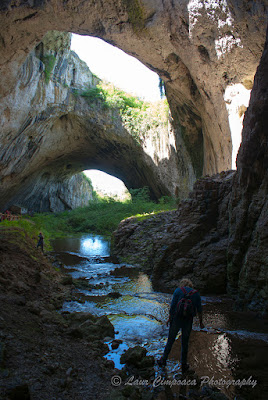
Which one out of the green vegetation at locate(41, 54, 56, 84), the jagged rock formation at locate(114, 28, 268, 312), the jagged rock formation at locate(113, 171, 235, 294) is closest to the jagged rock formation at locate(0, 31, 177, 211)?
the green vegetation at locate(41, 54, 56, 84)

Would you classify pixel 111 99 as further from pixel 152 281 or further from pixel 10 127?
pixel 152 281

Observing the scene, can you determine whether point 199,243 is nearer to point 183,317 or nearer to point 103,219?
point 183,317

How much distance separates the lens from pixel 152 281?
762 cm

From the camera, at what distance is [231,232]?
20.6 ft

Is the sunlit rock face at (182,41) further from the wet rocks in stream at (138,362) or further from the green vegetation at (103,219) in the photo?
the wet rocks in stream at (138,362)

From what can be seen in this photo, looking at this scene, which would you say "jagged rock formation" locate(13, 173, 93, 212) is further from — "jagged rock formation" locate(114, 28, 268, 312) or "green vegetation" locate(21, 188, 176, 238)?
"jagged rock formation" locate(114, 28, 268, 312)

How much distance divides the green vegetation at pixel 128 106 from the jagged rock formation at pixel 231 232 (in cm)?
1369

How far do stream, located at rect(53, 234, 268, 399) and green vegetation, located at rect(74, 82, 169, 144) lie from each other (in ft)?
50.4

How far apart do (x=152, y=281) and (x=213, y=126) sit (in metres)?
7.46

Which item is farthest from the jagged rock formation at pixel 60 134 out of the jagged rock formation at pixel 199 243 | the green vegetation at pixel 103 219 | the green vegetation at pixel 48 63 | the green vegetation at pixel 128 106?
the jagged rock formation at pixel 199 243

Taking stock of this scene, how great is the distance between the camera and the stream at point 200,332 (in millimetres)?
3256

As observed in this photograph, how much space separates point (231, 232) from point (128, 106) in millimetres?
18051

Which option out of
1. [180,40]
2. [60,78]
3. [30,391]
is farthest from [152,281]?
[60,78]

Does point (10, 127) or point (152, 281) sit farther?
point (10, 127)
